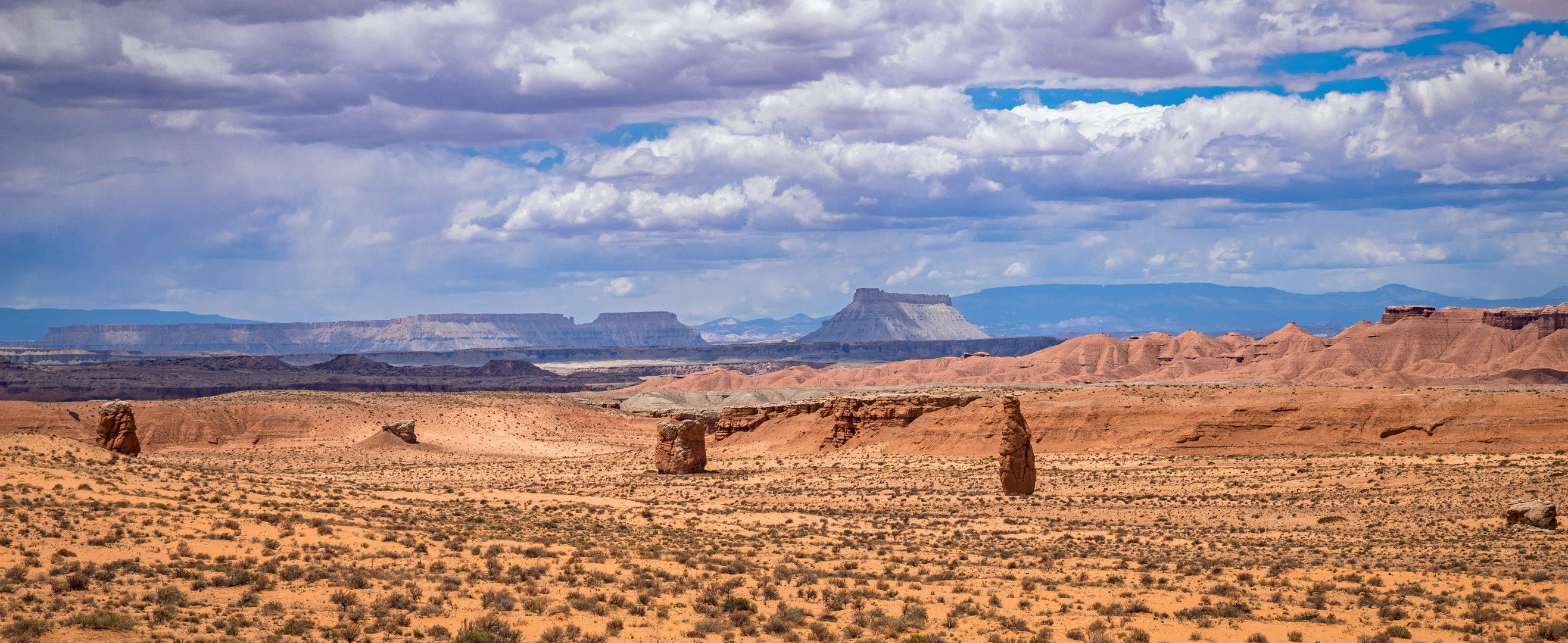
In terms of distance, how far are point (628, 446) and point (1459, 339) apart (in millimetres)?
101832

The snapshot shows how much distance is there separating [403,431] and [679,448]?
28.7 m

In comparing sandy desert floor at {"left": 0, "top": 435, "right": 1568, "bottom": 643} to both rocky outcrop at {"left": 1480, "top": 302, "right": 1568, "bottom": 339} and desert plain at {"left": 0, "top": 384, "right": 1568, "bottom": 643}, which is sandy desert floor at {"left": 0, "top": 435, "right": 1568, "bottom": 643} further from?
rocky outcrop at {"left": 1480, "top": 302, "right": 1568, "bottom": 339}

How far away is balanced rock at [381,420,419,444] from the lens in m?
74.1

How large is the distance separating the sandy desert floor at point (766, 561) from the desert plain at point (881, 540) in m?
0.09

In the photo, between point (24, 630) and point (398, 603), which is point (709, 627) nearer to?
point (398, 603)

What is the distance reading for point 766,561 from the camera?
974 inches

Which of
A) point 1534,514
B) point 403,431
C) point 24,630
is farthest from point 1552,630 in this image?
point 403,431

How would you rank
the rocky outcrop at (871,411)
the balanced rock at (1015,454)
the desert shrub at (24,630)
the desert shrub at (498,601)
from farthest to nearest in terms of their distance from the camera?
the rocky outcrop at (871,411)
the balanced rock at (1015,454)
the desert shrub at (498,601)
the desert shrub at (24,630)

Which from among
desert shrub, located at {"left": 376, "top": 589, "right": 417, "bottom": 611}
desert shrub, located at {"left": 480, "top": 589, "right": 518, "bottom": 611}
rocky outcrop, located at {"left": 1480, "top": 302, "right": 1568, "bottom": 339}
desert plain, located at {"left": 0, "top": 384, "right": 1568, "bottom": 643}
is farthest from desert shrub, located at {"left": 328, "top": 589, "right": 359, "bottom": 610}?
rocky outcrop, located at {"left": 1480, "top": 302, "right": 1568, "bottom": 339}

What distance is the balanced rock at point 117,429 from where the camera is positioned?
145 ft

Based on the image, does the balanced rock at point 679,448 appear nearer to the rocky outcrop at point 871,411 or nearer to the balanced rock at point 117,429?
the rocky outcrop at point 871,411

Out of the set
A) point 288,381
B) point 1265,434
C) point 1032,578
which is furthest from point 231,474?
point 288,381

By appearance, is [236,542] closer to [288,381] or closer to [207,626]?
[207,626]

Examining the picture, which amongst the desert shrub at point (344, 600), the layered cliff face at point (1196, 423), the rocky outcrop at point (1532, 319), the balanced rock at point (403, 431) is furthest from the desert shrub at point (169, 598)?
the rocky outcrop at point (1532, 319)
